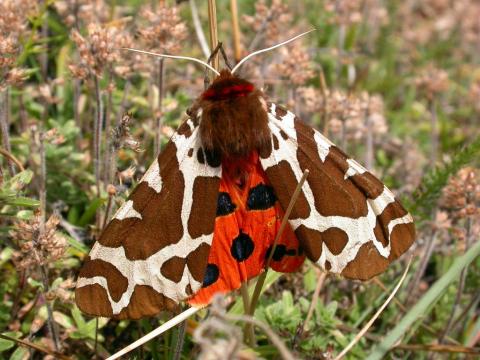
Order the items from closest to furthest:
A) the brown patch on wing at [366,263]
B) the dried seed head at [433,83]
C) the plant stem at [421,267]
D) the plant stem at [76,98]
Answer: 1. the brown patch on wing at [366,263]
2. the plant stem at [421,267]
3. the plant stem at [76,98]
4. the dried seed head at [433,83]

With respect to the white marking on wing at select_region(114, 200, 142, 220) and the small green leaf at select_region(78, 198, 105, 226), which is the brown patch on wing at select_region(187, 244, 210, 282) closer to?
the white marking on wing at select_region(114, 200, 142, 220)

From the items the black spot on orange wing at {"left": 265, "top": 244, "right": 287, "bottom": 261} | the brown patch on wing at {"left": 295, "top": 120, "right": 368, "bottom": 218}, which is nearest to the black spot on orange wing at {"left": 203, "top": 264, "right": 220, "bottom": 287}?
the black spot on orange wing at {"left": 265, "top": 244, "right": 287, "bottom": 261}

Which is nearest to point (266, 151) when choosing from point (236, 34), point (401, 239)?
point (401, 239)

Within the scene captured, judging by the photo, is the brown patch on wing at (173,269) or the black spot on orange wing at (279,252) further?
the black spot on orange wing at (279,252)

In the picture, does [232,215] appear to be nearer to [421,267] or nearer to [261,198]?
[261,198]

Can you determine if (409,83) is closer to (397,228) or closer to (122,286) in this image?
(397,228)

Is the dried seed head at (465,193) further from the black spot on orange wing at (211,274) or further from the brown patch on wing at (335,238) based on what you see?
the black spot on orange wing at (211,274)

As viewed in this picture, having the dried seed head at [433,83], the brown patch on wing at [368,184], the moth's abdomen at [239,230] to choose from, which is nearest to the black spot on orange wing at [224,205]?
the moth's abdomen at [239,230]
